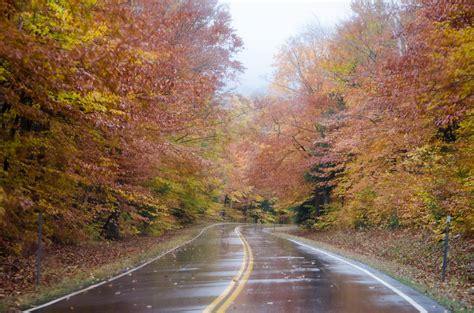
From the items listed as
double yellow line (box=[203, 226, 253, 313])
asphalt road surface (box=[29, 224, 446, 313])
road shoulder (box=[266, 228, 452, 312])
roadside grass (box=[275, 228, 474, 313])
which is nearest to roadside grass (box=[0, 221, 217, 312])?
asphalt road surface (box=[29, 224, 446, 313])

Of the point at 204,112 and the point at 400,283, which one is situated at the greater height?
the point at 204,112

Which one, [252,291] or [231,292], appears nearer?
[231,292]

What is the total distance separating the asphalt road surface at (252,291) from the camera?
7.15m

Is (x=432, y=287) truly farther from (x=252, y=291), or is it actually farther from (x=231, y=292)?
(x=231, y=292)

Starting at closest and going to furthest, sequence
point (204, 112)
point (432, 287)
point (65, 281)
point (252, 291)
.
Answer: point (252, 291) → point (432, 287) → point (65, 281) → point (204, 112)

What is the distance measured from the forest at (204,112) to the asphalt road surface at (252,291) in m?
2.56

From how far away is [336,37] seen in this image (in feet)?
85.4

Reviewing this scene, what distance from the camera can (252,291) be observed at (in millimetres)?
8500

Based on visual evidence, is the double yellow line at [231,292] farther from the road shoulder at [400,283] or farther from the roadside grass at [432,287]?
the roadside grass at [432,287]

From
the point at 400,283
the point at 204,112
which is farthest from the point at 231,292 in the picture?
the point at 204,112

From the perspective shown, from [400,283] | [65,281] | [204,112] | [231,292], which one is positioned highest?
[204,112]

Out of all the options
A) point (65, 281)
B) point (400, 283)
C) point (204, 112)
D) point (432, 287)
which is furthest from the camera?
point (204, 112)

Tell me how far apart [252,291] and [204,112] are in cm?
1405

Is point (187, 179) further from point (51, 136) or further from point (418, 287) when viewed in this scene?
point (418, 287)
